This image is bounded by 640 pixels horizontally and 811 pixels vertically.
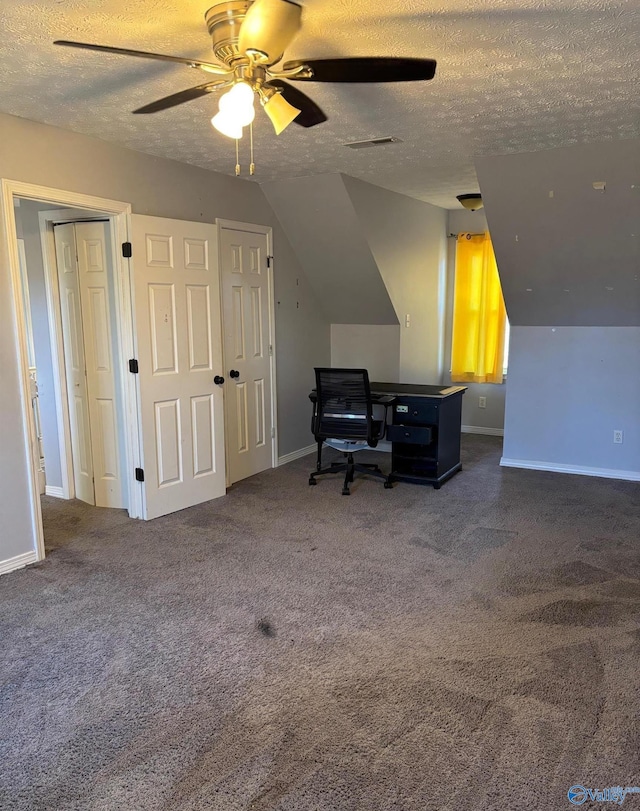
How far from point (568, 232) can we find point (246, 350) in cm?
258

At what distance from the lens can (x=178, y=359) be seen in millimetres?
4047

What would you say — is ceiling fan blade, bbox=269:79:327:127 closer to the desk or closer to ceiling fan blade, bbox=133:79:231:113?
ceiling fan blade, bbox=133:79:231:113

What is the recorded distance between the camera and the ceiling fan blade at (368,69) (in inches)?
70.2

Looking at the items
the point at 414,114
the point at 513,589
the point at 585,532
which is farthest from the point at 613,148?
the point at 513,589

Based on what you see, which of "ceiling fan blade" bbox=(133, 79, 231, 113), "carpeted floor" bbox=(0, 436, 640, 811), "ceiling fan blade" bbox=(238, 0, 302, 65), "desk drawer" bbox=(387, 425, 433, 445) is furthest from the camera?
"desk drawer" bbox=(387, 425, 433, 445)

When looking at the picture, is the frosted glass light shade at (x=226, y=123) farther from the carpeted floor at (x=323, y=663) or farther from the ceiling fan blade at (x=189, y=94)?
the carpeted floor at (x=323, y=663)

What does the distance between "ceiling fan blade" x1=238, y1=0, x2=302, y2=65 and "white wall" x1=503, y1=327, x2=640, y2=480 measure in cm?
375

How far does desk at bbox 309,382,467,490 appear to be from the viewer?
4582 mm

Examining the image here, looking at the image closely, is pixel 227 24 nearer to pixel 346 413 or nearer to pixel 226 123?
pixel 226 123

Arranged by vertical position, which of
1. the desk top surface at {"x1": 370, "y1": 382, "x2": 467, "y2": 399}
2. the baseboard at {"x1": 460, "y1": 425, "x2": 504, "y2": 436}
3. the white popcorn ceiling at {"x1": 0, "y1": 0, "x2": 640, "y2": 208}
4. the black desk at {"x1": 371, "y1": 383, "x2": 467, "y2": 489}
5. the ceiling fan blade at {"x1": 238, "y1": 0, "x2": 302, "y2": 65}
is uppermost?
the white popcorn ceiling at {"x1": 0, "y1": 0, "x2": 640, "y2": 208}

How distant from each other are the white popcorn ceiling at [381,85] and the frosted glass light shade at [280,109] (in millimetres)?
221

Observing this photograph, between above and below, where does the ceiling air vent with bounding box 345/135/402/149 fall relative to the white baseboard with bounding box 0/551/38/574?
above

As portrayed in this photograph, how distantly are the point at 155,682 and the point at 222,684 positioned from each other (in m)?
0.26

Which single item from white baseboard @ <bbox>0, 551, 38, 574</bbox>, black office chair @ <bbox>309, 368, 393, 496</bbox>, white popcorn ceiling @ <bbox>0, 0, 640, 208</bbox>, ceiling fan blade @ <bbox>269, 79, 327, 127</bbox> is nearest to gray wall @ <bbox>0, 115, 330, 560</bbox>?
white baseboard @ <bbox>0, 551, 38, 574</bbox>
